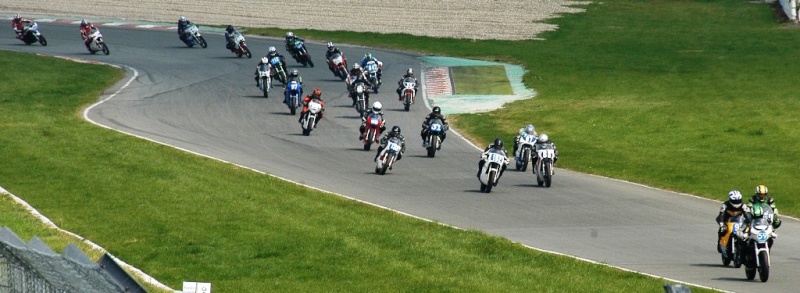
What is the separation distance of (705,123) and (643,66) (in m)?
17.9

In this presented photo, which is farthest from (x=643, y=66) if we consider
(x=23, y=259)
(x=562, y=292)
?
(x=23, y=259)

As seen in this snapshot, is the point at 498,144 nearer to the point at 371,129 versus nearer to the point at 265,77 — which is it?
the point at 371,129

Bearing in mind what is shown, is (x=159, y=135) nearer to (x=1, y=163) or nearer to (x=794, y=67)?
(x=1, y=163)

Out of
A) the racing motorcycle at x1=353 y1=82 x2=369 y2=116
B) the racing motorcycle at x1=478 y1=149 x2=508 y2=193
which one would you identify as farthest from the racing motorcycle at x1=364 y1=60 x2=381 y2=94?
the racing motorcycle at x1=478 y1=149 x2=508 y2=193

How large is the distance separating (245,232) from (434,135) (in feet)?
47.8

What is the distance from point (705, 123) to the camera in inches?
1686

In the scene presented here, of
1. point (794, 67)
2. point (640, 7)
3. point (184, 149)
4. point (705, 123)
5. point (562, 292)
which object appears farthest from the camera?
point (640, 7)

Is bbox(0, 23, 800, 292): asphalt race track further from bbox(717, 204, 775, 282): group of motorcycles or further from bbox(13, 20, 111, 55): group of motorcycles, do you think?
bbox(13, 20, 111, 55): group of motorcycles

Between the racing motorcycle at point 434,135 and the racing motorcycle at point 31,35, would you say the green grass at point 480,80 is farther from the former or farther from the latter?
the racing motorcycle at point 31,35

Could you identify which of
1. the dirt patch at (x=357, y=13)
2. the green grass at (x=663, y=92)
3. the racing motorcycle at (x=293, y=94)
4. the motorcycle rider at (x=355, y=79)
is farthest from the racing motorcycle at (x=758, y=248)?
the dirt patch at (x=357, y=13)

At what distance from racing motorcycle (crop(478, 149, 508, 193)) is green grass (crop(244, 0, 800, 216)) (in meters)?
4.53

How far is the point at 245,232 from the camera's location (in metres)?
20.9

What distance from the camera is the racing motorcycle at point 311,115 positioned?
3881 cm

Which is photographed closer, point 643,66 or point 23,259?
point 23,259
